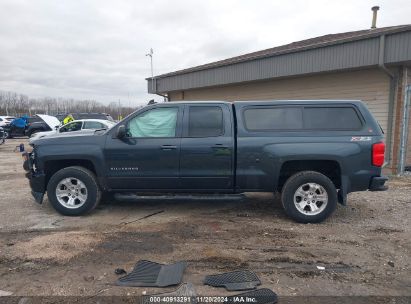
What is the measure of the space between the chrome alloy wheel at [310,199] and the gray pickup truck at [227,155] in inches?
0.6

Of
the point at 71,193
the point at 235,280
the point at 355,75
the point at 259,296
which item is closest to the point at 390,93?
the point at 355,75

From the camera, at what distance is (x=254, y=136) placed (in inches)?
215

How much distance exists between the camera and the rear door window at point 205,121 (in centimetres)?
556

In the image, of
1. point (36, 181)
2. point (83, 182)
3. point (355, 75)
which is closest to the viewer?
point (83, 182)

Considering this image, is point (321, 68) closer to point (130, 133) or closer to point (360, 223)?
point (360, 223)

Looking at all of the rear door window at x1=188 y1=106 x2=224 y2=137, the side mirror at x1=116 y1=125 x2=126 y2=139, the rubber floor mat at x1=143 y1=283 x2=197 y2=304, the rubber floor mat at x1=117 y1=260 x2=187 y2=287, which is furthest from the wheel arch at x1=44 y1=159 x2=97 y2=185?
the rubber floor mat at x1=143 y1=283 x2=197 y2=304

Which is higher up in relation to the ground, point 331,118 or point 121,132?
point 331,118

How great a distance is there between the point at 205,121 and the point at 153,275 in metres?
2.69

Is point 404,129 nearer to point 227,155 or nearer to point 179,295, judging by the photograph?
point 227,155

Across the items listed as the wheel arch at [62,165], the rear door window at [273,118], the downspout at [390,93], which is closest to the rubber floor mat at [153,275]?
the wheel arch at [62,165]

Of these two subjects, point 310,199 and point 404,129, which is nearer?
point 310,199

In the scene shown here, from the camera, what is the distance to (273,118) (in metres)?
5.55

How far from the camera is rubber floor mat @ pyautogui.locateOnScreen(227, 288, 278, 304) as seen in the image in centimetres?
317

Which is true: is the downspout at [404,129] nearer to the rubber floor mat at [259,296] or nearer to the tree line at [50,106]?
the rubber floor mat at [259,296]
